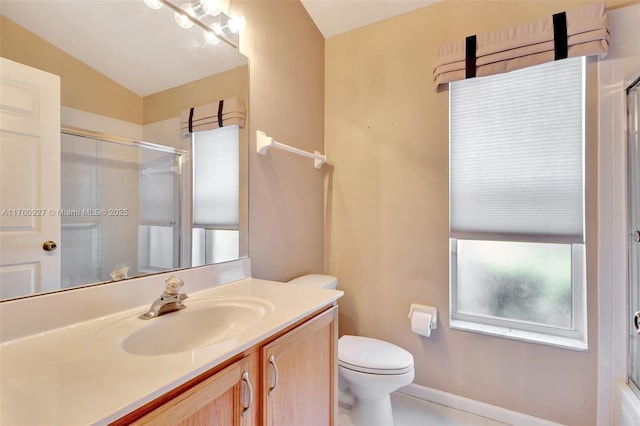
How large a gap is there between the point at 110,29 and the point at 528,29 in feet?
6.34

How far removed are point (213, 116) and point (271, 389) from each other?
1.13 m

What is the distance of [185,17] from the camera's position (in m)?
1.22

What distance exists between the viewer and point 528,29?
1.52 m

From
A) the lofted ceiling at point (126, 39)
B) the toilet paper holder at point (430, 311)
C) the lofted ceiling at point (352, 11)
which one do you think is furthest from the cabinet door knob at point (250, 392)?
the lofted ceiling at point (352, 11)

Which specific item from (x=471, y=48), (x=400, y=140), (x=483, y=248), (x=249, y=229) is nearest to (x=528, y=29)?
(x=471, y=48)

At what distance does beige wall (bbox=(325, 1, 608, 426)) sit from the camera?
1542mm

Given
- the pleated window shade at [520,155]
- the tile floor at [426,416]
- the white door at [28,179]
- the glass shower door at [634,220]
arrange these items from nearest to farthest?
1. the white door at [28,179]
2. the glass shower door at [634,220]
3. the pleated window shade at [520,155]
4. the tile floor at [426,416]

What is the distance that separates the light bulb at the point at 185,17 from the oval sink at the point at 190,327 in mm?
1154

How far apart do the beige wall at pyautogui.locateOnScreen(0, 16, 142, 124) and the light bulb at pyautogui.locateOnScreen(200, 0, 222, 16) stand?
0.55 m

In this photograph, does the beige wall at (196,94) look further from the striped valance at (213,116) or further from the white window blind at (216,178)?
the white window blind at (216,178)

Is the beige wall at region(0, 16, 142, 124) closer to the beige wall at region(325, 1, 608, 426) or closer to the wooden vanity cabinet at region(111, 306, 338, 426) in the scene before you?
the wooden vanity cabinet at region(111, 306, 338, 426)

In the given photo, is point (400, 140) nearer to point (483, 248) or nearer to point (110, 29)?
point (483, 248)

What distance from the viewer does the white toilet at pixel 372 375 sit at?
1409mm

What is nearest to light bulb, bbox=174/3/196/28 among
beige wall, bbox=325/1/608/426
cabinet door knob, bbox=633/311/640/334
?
beige wall, bbox=325/1/608/426
